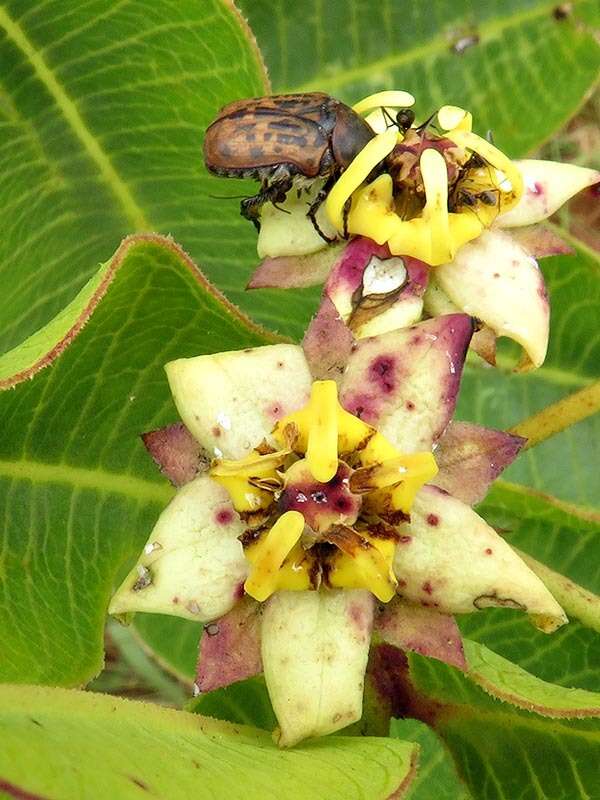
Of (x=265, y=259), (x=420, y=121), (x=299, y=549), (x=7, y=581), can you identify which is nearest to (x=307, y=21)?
(x=420, y=121)

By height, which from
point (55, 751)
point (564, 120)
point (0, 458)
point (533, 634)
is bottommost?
point (533, 634)

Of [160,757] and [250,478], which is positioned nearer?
[160,757]

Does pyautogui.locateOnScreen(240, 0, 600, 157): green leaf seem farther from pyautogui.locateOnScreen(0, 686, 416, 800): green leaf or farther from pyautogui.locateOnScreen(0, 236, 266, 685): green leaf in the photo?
pyautogui.locateOnScreen(0, 686, 416, 800): green leaf

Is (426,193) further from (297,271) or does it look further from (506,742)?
(506,742)

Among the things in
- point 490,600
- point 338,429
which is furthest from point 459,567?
point 338,429

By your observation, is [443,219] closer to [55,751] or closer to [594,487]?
[55,751]

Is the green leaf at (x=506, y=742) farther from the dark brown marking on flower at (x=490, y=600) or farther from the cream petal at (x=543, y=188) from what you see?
the cream petal at (x=543, y=188)

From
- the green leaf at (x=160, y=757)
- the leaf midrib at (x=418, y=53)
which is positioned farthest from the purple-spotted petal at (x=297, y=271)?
the leaf midrib at (x=418, y=53)

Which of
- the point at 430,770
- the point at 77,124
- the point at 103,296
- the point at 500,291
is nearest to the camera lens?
the point at 103,296
